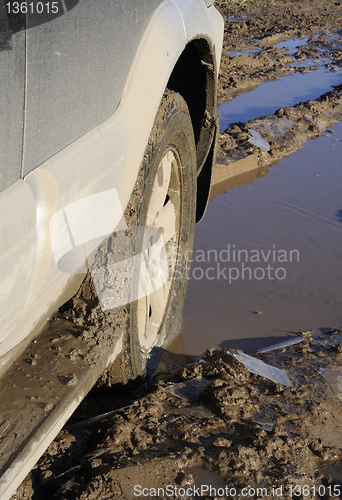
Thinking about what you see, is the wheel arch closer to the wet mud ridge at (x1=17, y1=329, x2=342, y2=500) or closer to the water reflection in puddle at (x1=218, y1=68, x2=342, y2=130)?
the wet mud ridge at (x1=17, y1=329, x2=342, y2=500)

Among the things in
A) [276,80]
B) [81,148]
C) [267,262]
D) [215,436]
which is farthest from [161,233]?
[276,80]

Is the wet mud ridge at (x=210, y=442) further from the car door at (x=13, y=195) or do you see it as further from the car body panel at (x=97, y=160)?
the car door at (x=13, y=195)

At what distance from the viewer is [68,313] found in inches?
71.7

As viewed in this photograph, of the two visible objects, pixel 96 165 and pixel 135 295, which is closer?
pixel 96 165

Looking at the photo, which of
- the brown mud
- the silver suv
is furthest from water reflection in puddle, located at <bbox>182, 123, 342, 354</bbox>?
the silver suv

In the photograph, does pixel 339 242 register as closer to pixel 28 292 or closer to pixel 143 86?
pixel 143 86

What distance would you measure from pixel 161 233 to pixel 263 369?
859 mm

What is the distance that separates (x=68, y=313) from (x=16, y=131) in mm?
787

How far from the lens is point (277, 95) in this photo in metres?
9.08

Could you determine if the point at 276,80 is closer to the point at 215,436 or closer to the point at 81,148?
the point at 215,436

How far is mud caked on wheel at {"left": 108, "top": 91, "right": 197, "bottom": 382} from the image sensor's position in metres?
1.95

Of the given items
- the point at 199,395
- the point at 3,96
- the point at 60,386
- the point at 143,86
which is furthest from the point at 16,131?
the point at 199,395

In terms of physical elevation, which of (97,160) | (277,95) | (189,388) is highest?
(97,160)

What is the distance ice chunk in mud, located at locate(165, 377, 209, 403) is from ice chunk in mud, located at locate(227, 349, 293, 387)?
27 cm
